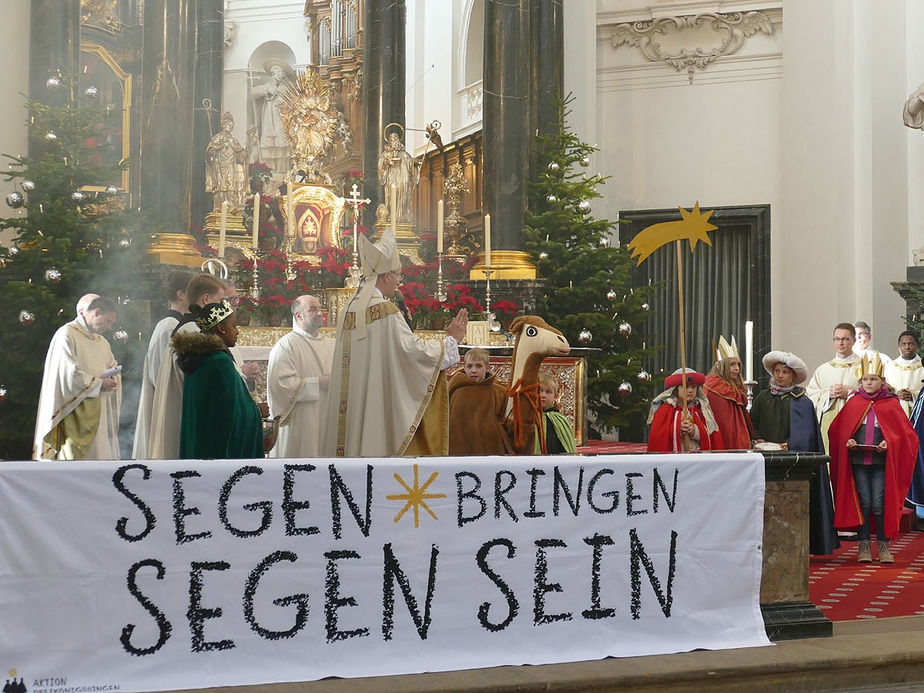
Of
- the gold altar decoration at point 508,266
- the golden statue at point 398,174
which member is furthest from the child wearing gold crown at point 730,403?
the golden statue at point 398,174

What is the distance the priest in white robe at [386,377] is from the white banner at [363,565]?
5.56ft

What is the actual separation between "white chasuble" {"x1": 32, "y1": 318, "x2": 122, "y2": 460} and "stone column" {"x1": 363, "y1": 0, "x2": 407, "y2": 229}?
679 cm

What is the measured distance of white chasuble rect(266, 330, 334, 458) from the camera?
8016mm

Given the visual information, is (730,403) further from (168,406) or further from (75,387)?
(75,387)

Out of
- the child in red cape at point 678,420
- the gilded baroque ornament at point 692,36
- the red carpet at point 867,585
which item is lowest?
the red carpet at point 867,585

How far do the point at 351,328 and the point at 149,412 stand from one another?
1413 mm

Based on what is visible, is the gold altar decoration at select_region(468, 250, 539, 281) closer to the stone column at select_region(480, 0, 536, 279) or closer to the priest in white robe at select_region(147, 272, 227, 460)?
the stone column at select_region(480, 0, 536, 279)

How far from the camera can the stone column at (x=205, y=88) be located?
563 inches

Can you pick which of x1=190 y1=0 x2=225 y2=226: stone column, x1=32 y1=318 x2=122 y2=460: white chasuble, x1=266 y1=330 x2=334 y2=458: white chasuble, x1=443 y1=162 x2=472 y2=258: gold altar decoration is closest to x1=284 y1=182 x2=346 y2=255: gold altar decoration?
x1=190 y1=0 x2=225 y2=226: stone column

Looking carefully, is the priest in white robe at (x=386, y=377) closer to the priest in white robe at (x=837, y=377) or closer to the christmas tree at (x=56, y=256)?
the christmas tree at (x=56, y=256)

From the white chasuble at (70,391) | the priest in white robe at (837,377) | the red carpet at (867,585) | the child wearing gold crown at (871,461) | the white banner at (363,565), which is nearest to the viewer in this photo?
the white banner at (363,565)

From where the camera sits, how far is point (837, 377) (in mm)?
10805

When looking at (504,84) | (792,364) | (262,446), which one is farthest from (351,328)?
(504,84)

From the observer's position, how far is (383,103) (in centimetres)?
1470
